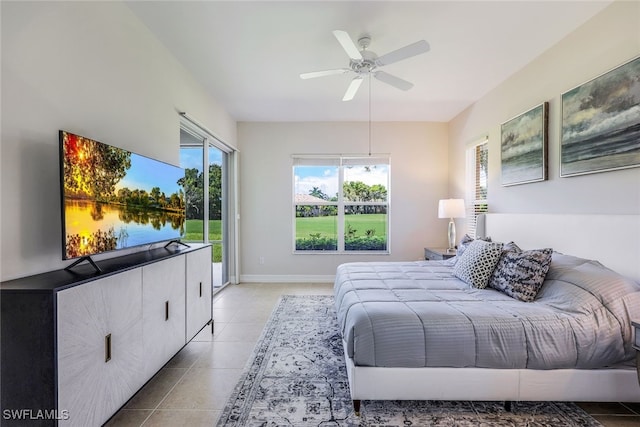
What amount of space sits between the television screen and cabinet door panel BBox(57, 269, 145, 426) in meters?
0.26

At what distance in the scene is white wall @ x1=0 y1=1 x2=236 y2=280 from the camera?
4.53 feet

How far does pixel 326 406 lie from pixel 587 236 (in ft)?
7.46

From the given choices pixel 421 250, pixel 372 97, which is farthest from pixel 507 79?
pixel 421 250

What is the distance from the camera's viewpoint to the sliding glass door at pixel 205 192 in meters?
3.49

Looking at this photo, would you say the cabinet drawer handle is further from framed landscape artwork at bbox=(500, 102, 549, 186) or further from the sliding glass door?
framed landscape artwork at bbox=(500, 102, 549, 186)

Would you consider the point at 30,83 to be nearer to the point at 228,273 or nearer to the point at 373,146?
the point at 228,273

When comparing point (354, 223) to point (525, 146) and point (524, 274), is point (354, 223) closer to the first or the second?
point (525, 146)

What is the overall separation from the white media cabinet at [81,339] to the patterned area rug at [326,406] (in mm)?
629

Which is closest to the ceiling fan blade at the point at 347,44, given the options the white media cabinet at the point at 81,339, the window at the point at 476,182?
the white media cabinet at the point at 81,339

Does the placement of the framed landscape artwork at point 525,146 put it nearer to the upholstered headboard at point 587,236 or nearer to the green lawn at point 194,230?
the upholstered headboard at point 587,236

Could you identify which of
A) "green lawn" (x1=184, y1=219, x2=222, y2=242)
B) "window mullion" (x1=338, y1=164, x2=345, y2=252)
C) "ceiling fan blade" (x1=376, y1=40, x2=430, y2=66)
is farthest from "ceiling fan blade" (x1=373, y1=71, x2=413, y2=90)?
"green lawn" (x1=184, y1=219, x2=222, y2=242)

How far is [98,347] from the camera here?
142 cm

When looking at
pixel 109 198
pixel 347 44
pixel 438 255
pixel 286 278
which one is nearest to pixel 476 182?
pixel 438 255

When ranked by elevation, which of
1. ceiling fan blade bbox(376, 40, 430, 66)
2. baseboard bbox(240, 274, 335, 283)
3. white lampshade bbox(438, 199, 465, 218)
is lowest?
baseboard bbox(240, 274, 335, 283)
